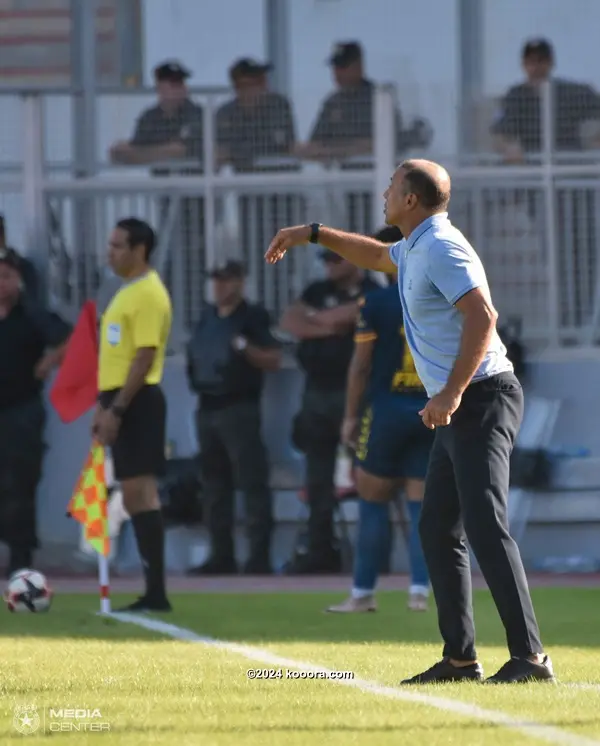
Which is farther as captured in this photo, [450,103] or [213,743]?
[450,103]

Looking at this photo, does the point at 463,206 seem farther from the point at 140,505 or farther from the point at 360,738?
the point at 360,738

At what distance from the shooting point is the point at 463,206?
1498cm

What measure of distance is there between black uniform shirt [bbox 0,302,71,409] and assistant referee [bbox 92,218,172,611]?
3.19 meters

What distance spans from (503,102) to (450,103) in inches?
16.7

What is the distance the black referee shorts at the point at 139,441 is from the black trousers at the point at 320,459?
12.3ft

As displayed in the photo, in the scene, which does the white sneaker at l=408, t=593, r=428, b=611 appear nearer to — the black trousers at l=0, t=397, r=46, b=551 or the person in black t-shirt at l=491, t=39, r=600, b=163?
the black trousers at l=0, t=397, r=46, b=551

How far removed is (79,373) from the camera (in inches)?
475

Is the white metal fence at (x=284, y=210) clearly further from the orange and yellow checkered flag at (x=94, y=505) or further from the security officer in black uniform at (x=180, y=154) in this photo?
the orange and yellow checkered flag at (x=94, y=505)

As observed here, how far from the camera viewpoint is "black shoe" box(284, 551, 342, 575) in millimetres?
14242

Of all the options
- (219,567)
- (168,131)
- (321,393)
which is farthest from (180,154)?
(219,567)

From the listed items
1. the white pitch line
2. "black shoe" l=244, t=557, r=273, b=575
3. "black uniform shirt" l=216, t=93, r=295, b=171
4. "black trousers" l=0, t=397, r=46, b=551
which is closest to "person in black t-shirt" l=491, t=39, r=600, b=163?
"black uniform shirt" l=216, t=93, r=295, b=171

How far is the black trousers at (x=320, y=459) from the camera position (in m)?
14.2

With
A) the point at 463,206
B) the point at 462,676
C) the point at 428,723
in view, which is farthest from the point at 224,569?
the point at 428,723

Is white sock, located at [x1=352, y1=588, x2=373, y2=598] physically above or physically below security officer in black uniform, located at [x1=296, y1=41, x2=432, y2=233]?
below
